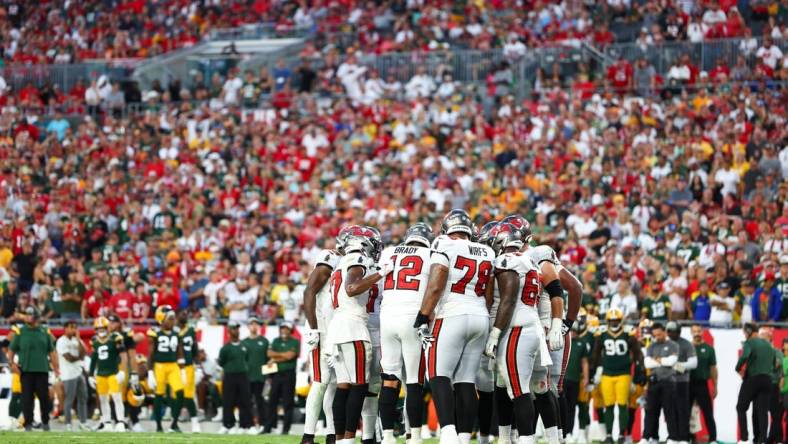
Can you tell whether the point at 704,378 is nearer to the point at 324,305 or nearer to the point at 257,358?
the point at 257,358

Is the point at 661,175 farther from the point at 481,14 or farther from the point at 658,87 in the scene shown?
the point at 481,14

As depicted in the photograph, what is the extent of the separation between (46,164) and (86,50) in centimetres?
605

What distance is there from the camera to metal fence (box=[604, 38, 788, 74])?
26.4 meters

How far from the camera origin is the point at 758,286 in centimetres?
1905

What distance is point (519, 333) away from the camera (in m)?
11.7

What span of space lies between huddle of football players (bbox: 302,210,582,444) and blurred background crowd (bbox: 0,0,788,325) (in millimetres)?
7416

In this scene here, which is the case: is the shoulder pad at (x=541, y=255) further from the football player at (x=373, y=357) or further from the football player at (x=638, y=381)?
the football player at (x=638, y=381)

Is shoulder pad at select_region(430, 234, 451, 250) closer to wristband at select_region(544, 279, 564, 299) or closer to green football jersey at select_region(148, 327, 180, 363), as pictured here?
wristband at select_region(544, 279, 564, 299)

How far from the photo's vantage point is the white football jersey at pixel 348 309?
12430 mm

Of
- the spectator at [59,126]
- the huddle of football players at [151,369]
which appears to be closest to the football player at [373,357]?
the huddle of football players at [151,369]

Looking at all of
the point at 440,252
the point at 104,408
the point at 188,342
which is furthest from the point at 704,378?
the point at 104,408

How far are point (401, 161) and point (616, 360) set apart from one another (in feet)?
31.8

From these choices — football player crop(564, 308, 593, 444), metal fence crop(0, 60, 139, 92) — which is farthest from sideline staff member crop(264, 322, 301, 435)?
metal fence crop(0, 60, 139, 92)

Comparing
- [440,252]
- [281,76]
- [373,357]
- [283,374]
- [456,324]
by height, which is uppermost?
[281,76]
